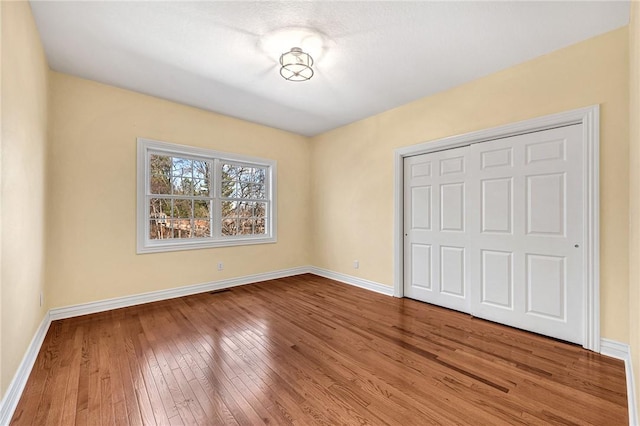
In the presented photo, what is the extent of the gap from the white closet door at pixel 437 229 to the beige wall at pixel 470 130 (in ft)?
0.92

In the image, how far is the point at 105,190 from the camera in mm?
3234

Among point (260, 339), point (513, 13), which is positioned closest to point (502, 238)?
point (513, 13)

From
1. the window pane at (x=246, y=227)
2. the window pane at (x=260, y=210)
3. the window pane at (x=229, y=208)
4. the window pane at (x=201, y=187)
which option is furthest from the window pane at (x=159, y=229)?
the window pane at (x=260, y=210)

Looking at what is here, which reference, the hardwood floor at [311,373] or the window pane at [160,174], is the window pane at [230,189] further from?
the hardwood floor at [311,373]

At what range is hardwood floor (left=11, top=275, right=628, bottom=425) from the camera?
1.58 meters

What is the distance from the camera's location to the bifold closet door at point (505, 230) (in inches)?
97.0

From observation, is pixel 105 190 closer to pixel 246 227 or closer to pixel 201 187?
pixel 201 187

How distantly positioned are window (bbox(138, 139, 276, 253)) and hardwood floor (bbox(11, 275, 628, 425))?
1175mm

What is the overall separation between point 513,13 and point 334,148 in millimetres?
3077

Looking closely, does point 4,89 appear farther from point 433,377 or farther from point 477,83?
point 477,83

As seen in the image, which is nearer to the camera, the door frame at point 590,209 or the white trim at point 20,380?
the white trim at point 20,380

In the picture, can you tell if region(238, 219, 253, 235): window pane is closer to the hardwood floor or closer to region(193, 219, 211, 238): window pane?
region(193, 219, 211, 238): window pane

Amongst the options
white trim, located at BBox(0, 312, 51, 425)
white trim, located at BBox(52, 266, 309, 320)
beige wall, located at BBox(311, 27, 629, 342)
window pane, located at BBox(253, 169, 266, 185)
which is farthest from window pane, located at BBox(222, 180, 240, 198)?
white trim, located at BBox(0, 312, 51, 425)

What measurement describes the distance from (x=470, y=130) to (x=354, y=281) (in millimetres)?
2751
